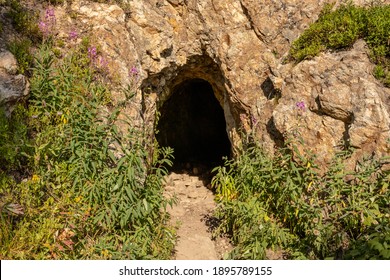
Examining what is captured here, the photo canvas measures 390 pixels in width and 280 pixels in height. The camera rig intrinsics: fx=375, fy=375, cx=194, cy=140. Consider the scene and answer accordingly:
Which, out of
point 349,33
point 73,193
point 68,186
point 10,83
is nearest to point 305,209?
point 349,33

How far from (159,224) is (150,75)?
3.66 metres

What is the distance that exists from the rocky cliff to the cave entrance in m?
3.72

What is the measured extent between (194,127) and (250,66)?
6774 mm

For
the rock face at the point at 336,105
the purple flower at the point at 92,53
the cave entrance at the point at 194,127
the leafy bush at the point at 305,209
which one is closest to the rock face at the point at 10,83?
the purple flower at the point at 92,53

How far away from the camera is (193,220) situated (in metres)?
8.75

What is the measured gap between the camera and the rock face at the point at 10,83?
21.6ft

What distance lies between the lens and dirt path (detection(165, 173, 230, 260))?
7.55 m

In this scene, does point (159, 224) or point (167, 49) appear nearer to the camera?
point (159, 224)

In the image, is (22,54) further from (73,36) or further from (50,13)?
(50,13)

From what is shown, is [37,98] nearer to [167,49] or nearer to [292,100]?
[167,49]

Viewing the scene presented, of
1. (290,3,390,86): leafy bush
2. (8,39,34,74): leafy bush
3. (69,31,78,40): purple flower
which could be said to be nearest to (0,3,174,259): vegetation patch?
(8,39,34,74): leafy bush
